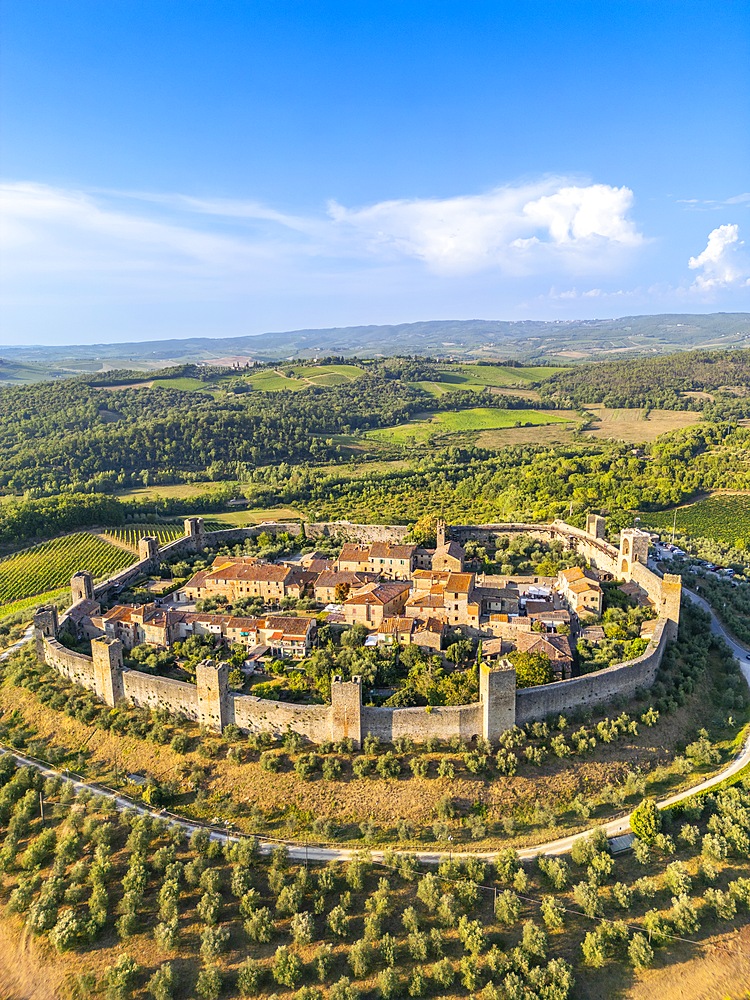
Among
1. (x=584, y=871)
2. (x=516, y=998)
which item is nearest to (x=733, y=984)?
(x=584, y=871)

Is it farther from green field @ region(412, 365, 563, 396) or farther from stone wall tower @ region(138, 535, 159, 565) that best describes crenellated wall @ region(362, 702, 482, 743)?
green field @ region(412, 365, 563, 396)

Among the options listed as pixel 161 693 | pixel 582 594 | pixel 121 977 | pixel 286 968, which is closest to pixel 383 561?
pixel 582 594

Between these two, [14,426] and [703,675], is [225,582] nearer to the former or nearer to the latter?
[703,675]

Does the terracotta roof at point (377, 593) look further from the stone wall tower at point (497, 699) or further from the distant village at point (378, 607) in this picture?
the stone wall tower at point (497, 699)

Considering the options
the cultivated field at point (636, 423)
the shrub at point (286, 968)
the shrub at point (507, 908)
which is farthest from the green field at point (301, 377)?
the shrub at point (286, 968)

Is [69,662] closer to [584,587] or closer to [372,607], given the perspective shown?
[372,607]

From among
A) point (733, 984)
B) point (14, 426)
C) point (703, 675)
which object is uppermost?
point (14, 426)

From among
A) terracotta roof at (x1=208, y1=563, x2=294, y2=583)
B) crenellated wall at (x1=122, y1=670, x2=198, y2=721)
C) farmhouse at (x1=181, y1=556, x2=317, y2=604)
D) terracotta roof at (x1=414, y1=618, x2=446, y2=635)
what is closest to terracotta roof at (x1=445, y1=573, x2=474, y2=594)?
terracotta roof at (x1=414, y1=618, x2=446, y2=635)
